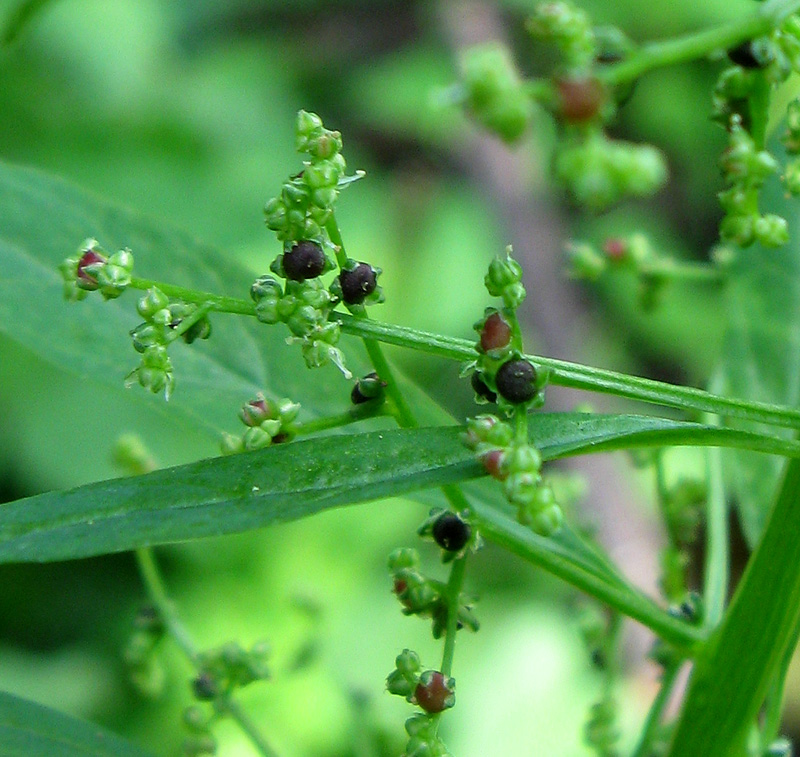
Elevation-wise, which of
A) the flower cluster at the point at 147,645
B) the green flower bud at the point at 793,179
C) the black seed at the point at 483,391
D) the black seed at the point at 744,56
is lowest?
the black seed at the point at 483,391

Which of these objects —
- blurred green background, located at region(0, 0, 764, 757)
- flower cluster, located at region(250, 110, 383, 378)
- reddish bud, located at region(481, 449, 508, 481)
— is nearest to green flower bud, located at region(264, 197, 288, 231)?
flower cluster, located at region(250, 110, 383, 378)

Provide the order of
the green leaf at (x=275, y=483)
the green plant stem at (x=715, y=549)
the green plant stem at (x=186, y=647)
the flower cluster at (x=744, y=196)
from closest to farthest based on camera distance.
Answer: the green leaf at (x=275, y=483)
the flower cluster at (x=744, y=196)
the green plant stem at (x=715, y=549)
the green plant stem at (x=186, y=647)

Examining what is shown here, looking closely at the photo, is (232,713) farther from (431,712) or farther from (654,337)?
(654,337)

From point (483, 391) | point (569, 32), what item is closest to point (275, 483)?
point (483, 391)

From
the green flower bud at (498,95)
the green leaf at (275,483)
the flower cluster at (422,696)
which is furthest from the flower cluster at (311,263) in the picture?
the green flower bud at (498,95)

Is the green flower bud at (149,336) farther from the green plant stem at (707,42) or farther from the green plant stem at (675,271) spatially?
the green plant stem at (675,271)

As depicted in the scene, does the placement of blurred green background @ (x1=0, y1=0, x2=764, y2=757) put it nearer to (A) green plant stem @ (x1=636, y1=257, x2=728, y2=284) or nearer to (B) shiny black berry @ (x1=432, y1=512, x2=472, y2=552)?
(A) green plant stem @ (x1=636, y1=257, x2=728, y2=284)

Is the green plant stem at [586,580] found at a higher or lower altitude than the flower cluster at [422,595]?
higher
